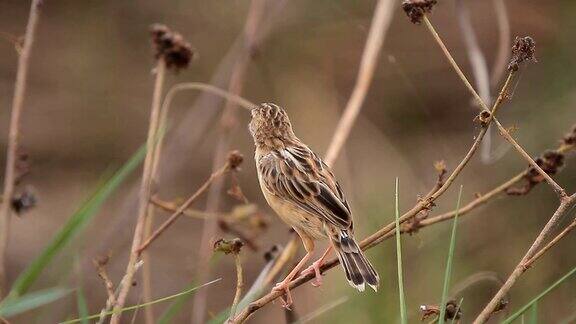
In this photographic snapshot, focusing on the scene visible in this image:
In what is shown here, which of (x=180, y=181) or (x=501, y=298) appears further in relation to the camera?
(x=180, y=181)

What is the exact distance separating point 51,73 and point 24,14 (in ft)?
2.09

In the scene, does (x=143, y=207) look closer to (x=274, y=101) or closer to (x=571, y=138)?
(x=571, y=138)

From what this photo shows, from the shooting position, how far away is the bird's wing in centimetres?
342

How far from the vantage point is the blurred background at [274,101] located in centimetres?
778

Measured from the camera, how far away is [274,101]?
962 centimetres

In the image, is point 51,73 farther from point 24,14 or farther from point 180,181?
point 180,181

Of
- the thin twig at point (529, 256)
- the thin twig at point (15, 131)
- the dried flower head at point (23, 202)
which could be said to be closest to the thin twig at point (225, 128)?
the dried flower head at point (23, 202)

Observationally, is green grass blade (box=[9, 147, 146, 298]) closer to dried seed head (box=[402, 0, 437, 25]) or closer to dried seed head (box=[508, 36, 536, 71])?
dried seed head (box=[402, 0, 437, 25])

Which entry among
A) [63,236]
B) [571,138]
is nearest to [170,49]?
[63,236]

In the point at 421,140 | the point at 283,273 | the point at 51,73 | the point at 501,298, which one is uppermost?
the point at 51,73

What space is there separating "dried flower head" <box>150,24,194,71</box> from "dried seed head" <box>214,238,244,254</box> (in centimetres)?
94

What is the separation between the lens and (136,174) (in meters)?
9.58

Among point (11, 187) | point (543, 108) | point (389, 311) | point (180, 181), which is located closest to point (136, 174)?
point (180, 181)

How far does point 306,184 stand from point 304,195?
0.06m
